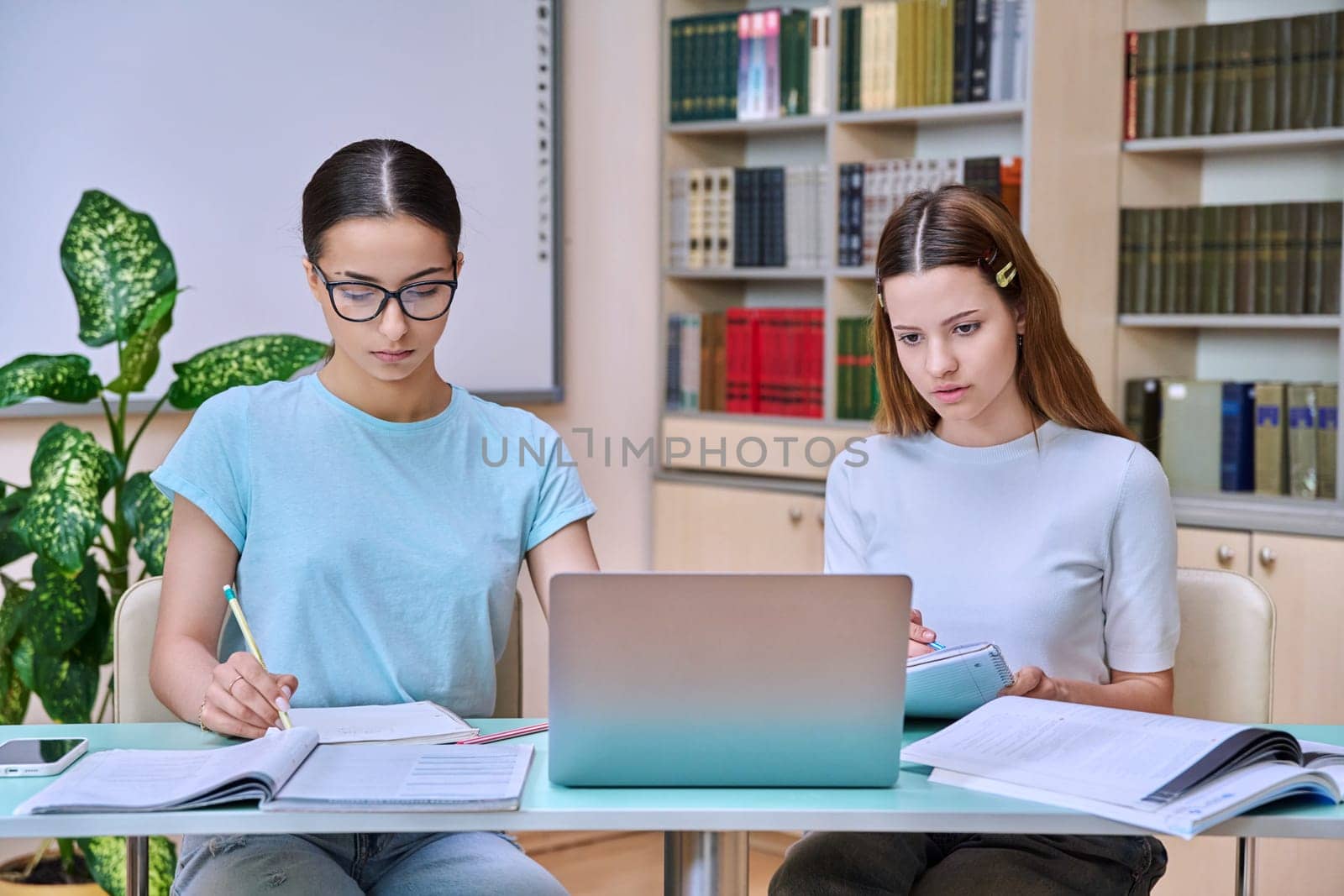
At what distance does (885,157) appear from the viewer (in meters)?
3.46

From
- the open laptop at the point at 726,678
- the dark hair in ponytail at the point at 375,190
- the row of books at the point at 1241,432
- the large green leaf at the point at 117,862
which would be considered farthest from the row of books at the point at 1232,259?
the large green leaf at the point at 117,862

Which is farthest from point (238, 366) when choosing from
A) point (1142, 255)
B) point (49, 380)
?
point (1142, 255)

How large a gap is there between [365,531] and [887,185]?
1977 mm

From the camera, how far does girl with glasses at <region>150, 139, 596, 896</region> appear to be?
1567 millimetres

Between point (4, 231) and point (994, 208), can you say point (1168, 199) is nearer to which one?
point (994, 208)

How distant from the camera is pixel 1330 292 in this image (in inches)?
113

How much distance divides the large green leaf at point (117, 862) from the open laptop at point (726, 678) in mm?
1291

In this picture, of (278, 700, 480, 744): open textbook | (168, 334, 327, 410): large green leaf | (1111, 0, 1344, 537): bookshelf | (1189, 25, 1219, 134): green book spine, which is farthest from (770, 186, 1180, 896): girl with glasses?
(1189, 25, 1219, 134): green book spine

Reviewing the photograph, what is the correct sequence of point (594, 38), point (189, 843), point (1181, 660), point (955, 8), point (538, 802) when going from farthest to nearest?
point (594, 38)
point (955, 8)
point (1181, 660)
point (189, 843)
point (538, 802)

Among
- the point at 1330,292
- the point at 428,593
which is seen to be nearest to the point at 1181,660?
the point at 428,593

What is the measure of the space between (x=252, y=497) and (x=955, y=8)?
2114mm

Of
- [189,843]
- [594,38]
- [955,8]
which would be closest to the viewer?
[189,843]

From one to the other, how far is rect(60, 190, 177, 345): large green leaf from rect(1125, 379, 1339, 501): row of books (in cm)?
188

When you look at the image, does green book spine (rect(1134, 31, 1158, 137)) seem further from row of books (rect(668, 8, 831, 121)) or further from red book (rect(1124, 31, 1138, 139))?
row of books (rect(668, 8, 831, 121))
